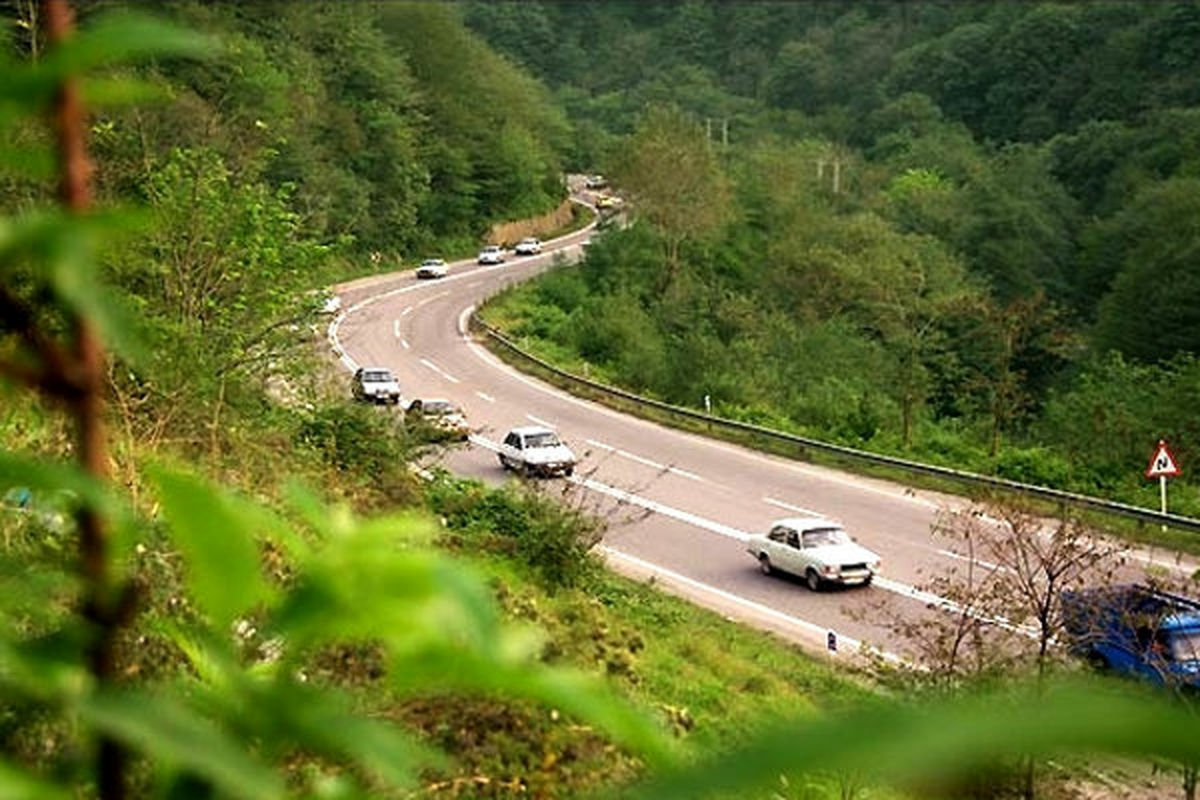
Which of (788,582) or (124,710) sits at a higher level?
(124,710)

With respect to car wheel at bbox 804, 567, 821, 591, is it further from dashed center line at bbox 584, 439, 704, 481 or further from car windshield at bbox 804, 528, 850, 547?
dashed center line at bbox 584, 439, 704, 481

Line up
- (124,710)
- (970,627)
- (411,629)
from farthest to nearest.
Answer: (970,627), (411,629), (124,710)

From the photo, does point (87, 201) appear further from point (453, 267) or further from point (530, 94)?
point (530, 94)

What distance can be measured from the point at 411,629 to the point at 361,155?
173 ft

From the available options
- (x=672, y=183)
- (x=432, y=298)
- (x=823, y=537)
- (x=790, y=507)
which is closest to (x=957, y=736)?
(x=823, y=537)

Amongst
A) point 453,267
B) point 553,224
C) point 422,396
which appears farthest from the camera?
point 553,224

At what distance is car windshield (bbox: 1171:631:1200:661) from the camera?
1203 centimetres

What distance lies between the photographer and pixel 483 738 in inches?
263

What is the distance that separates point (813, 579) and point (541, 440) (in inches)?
280

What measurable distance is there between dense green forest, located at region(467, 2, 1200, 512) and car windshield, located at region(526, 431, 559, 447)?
5.86 m

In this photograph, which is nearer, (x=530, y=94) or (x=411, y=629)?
(x=411, y=629)

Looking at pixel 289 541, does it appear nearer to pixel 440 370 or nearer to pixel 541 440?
pixel 541 440

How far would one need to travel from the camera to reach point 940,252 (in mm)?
45531

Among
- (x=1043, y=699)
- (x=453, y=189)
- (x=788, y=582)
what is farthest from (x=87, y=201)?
(x=453, y=189)
